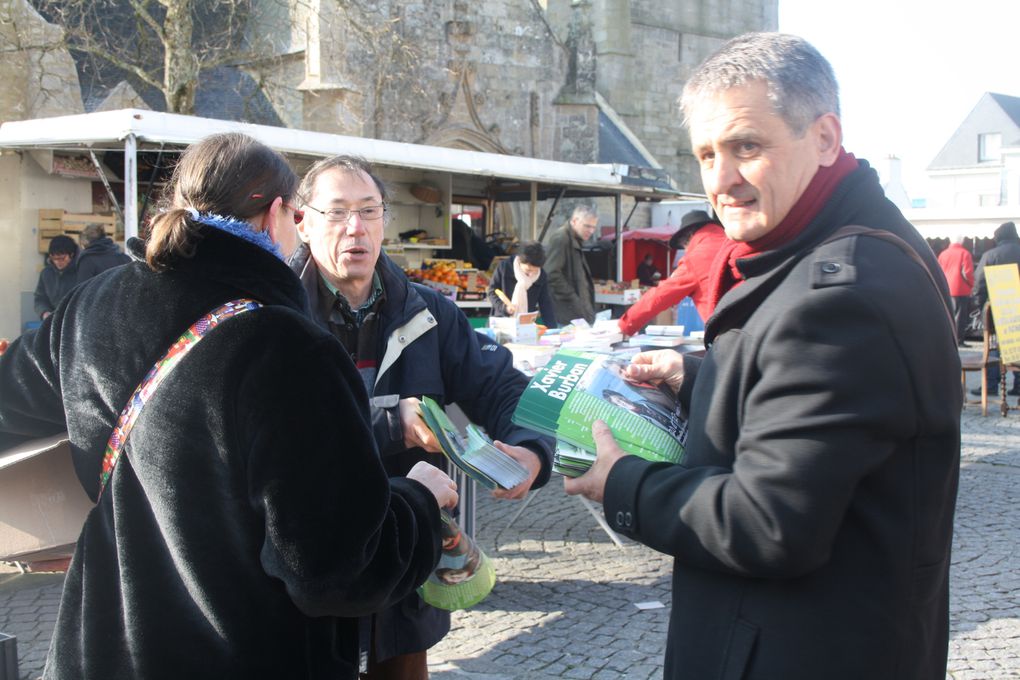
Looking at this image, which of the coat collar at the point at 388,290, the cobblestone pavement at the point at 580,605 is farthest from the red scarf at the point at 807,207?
the cobblestone pavement at the point at 580,605

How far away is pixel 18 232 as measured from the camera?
35.6 feet

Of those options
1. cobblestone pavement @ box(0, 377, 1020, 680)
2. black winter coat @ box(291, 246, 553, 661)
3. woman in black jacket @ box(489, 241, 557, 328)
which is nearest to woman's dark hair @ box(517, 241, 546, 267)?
woman in black jacket @ box(489, 241, 557, 328)

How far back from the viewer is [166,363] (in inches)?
63.4

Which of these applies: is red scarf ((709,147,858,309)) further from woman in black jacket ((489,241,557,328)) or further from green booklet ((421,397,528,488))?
woman in black jacket ((489,241,557,328))

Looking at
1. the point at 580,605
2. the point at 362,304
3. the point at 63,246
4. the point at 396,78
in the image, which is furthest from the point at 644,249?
the point at 362,304

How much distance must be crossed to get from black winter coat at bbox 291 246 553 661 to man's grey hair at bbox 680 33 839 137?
50.6 inches

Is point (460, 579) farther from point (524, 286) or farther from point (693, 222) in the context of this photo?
point (524, 286)

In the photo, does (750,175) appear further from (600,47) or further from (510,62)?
(600,47)

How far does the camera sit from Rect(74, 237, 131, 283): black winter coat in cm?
930

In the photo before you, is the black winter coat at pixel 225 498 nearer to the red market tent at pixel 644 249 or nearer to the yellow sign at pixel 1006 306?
the yellow sign at pixel 1006 306

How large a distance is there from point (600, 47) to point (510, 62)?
10.5m

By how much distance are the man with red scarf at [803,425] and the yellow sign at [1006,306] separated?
28.0ft

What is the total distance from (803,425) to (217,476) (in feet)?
3.05

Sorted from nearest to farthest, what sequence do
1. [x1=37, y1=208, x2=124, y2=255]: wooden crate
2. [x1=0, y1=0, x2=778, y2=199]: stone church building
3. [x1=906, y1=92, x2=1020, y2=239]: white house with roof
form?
1. [x1=37, y1=208, x2=124, y2=255]: wooden crate
2. [x1=0, y1=0, x2=778, y2=199]: stone church building
3. [x1=906, y1=92, x2=1020, y2=239]: white house with roof
